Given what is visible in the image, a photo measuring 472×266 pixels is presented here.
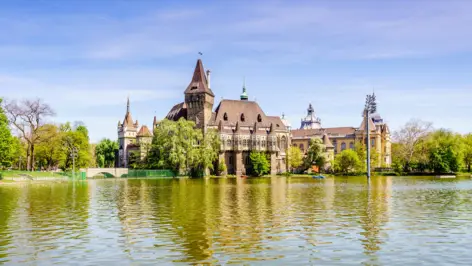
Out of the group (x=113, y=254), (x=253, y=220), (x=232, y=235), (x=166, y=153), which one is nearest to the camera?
(x=113, y=254)

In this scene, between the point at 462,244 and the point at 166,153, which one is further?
the point at 166,153

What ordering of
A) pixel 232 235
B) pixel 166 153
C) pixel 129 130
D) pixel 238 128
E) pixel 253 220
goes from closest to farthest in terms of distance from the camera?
pixel 232 235, pixel 253 220, pixel 166 153, pixel 238 128, pixel 129 130

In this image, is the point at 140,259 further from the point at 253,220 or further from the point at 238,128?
the point at 238,128

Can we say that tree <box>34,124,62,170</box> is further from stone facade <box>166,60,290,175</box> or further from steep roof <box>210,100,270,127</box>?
steep roof <box>210,100,270,127</box>

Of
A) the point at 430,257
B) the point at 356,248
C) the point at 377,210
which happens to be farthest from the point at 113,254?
the point at 377,210

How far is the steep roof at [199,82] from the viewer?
125 metres

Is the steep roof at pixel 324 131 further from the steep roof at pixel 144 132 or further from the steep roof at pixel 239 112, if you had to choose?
the steep roof at pixel 144 132

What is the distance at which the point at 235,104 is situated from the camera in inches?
5453

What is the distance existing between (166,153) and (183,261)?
287 feet

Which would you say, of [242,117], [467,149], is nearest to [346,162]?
[467,149]

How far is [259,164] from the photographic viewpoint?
125875mm

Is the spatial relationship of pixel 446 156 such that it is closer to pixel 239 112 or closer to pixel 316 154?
pixel 316 154

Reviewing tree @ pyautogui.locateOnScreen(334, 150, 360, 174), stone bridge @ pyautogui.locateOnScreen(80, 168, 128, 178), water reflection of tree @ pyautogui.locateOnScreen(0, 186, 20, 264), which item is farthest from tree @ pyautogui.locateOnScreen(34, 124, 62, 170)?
tree @ pyautogui.locateOnScreen(334, 150, 360, 174)

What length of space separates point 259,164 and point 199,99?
22454 mm
